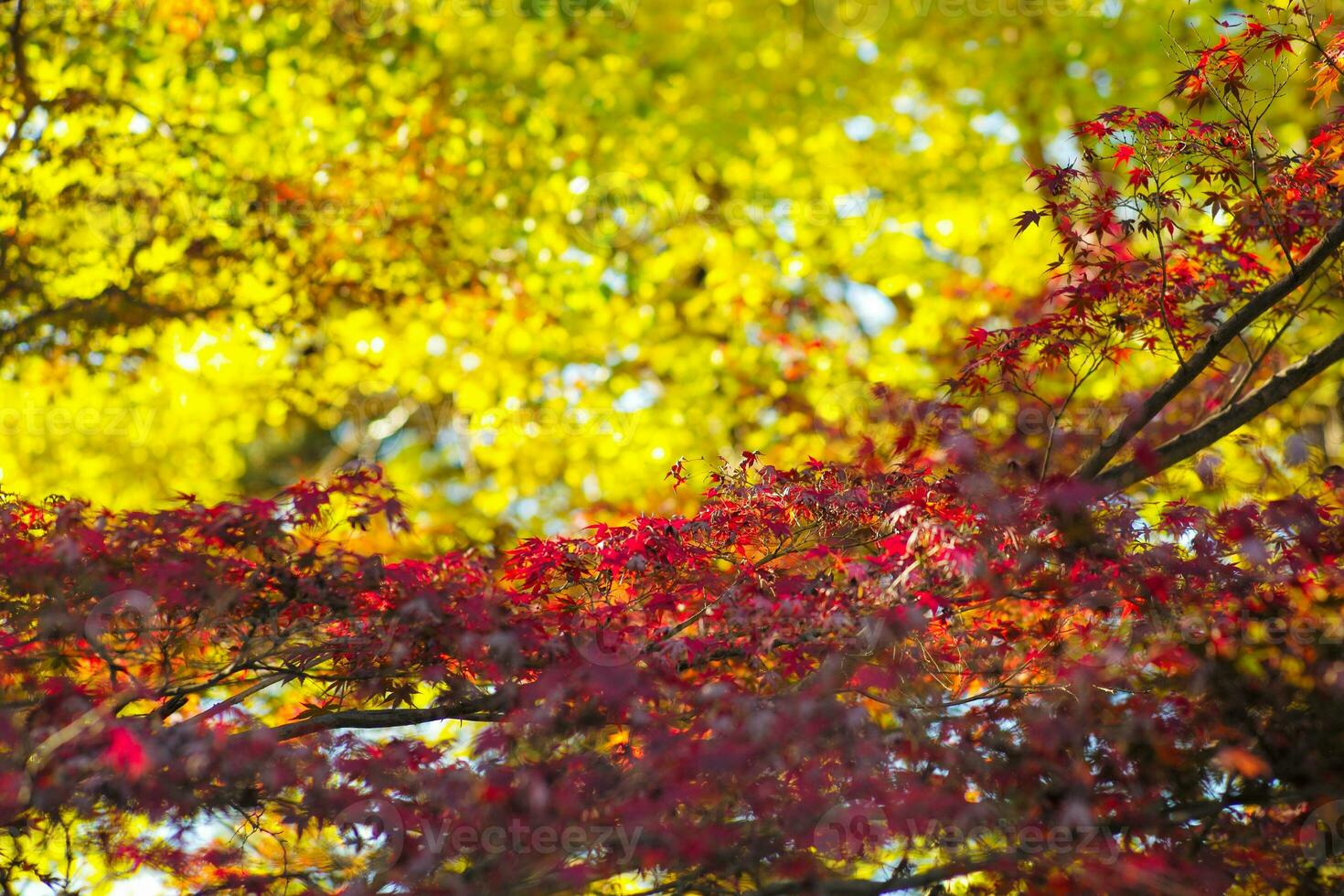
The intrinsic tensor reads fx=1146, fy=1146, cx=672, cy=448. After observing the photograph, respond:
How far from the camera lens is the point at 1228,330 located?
4.01 m

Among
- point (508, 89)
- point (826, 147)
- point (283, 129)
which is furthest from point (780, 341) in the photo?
point (283, 129)

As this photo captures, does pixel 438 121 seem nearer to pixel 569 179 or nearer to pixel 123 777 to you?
pixel 569 179

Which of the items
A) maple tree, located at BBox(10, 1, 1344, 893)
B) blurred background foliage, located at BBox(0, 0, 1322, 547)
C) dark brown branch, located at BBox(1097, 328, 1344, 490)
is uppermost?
blurred background foliage, located at BBox(0, 0, 1322, 547)

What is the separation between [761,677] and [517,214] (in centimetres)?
607

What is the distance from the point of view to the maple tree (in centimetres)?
295

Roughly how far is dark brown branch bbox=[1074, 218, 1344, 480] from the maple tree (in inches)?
0.6

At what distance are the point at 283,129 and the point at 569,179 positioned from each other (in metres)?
2.18

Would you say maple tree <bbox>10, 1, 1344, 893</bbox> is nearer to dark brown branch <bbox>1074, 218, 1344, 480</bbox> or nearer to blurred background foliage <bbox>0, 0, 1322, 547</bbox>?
dark brown branch <bbox>1074, 218, 1344, 480</bbox>

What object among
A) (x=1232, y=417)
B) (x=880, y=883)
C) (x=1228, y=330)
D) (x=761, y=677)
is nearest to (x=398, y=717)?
(x=761, y=677)

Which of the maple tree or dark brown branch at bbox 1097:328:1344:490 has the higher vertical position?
dark brown branch at bbox 1097:328:1344:490

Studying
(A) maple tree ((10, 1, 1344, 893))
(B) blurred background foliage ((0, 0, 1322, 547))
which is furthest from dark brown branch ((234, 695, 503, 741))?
(B) blurred background foliage ((0, 0, 1322, 547))

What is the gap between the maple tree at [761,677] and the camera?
2.95m

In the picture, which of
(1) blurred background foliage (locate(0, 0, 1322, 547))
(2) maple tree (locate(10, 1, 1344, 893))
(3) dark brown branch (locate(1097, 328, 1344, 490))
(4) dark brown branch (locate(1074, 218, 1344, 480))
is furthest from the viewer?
(1) blurred background foliage (locate(0, 0, 1322, 547))

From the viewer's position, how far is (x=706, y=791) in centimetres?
291
